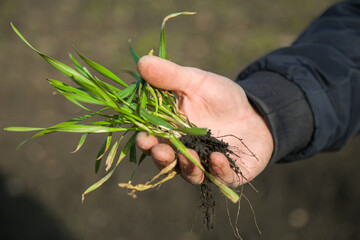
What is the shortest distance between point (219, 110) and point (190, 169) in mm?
418

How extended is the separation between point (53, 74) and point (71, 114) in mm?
699

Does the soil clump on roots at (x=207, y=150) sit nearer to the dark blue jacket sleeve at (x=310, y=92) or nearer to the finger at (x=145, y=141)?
the finger at (x=145, y=141)

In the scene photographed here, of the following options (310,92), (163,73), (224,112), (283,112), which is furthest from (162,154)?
(310,92)

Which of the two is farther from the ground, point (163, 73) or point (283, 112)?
point (163, 73)

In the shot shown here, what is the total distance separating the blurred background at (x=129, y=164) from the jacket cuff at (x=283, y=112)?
91 cm

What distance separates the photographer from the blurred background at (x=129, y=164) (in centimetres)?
276

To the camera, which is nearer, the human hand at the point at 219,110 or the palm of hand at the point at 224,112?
the human hand at the point at 219,110

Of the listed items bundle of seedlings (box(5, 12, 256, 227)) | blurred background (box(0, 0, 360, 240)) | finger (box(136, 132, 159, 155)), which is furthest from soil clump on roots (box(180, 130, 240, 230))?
blurred background (box(0, 0, 360, 240))

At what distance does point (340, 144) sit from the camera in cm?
185

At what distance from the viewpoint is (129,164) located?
10.3ft

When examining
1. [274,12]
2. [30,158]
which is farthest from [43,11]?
[274,12]

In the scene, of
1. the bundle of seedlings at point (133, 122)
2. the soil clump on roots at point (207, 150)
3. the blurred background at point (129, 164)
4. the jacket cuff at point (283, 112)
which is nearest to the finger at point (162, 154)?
the bundle of seedlings at point (133, 122)

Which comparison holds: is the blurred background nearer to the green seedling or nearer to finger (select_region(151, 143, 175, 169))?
the green seedling

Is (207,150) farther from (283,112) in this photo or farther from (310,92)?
(310,92)
